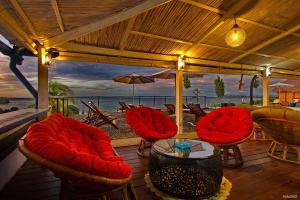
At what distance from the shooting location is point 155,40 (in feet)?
12.8

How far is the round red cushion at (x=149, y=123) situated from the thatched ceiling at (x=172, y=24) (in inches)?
53.0

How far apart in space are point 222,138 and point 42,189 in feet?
7.81

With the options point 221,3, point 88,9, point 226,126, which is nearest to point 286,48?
point 221,3

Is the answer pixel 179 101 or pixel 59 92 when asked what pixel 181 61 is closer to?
pixel 179 101

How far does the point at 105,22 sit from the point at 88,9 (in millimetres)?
283

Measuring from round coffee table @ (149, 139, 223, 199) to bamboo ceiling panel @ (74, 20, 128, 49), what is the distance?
2235mm

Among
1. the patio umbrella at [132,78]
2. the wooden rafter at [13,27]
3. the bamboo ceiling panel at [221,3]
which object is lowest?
the patio umbrella at [132,78]

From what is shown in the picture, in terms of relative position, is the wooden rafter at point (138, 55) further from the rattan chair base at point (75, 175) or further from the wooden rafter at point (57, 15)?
the rattan chair base at point (75, 175)

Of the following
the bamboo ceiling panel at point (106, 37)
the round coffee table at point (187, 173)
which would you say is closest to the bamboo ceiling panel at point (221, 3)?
the bamboo ceiling panel at point (106, 37)

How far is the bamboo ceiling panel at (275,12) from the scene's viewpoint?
3334 millimetres

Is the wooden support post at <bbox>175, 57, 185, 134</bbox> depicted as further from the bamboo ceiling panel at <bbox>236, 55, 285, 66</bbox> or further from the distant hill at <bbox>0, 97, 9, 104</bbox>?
the distant hill at <bbox>0, 97, 9, 104</bbox>

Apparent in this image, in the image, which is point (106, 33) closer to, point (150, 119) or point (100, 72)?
point (150, 119)

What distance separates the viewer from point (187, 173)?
6.39 feet

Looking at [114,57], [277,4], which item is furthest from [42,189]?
[277,4]
